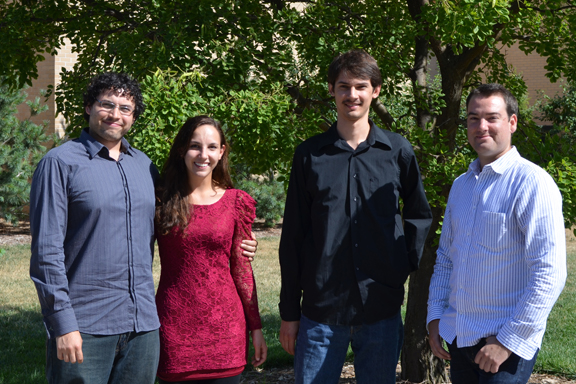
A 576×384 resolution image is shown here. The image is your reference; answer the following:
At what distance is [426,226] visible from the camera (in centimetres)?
283

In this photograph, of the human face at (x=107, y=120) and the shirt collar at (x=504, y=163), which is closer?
the shirt collar at (x=504, y=163)

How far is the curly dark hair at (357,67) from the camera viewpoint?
8.91 ft

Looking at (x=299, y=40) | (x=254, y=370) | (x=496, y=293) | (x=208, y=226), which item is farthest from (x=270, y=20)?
(x=254, y=370)

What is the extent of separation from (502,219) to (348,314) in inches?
31.4

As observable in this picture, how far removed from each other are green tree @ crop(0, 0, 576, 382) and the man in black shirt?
1081 mm

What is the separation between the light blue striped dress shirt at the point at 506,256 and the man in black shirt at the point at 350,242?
0.91 feet

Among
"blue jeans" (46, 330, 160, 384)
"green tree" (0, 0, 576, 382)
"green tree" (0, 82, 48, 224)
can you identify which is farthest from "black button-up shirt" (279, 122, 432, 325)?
"green tree" (0, 82, 48, 224)

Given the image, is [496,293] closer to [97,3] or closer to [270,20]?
[270,20]

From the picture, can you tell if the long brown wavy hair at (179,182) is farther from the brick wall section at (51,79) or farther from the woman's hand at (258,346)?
the brick wall section at (51,79)

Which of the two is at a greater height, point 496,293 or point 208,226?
point 208,226

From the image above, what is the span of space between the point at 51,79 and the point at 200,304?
13493 mm

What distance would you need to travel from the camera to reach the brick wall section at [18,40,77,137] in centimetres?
1446

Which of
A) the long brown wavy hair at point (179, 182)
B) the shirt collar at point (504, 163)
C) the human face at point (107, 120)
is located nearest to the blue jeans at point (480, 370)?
the shirt collar at point (504, 163)

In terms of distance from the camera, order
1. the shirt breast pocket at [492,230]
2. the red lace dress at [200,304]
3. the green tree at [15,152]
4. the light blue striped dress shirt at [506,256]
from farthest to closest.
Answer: the green tree at [15,152]
the red lace dress at [200,304]
the shirt breast pocket at [492,230]
the light blue striped dress shirt at [506,256]
